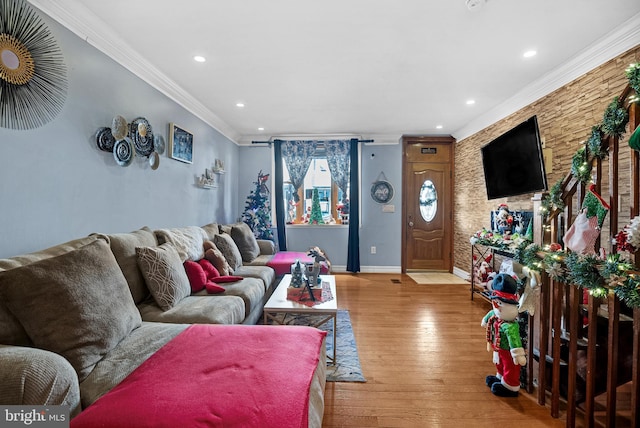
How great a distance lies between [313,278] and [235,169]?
3.47m

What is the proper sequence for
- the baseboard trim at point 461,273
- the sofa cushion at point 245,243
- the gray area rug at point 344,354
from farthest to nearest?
1. the baseboard trim at point 461,273
2. the sofa cushion at point 245,243
3. the gray area rug at point 344,354

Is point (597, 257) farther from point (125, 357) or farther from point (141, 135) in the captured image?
point (141, 135)

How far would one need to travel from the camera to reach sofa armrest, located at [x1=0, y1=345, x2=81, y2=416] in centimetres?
89

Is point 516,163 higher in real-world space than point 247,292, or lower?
higher

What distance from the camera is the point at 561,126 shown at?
273 centimetres

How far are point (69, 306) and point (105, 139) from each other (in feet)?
4.81

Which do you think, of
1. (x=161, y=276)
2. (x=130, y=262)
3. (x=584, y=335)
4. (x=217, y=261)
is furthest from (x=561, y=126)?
(x=130, y=262)

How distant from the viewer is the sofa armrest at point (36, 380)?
89cm

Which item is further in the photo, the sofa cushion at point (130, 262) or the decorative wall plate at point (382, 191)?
the decorative wall plate at point (382, 191)

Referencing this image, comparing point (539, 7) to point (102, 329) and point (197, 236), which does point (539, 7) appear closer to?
point (102, 329)

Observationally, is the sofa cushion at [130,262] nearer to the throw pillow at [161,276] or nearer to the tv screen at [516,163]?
the throw pillow at [161,276]

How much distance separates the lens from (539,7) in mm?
1825

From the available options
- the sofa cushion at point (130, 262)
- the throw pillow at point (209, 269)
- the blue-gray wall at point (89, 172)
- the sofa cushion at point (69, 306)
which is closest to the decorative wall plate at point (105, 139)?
the blue-gray wall at point (89, 172)

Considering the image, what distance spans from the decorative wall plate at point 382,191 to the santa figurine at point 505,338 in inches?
129
